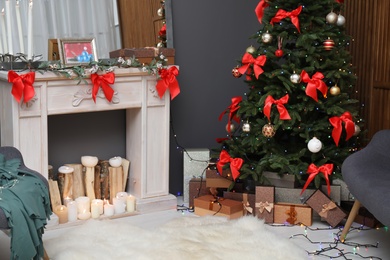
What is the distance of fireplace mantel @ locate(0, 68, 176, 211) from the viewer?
12.3ft

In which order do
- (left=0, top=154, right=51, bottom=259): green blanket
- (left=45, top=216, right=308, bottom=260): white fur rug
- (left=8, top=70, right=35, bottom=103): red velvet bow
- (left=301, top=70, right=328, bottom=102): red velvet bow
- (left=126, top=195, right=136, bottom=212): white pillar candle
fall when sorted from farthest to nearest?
(left=126, top=195, right=136, bottom=212): white pillar candle → (left=301, top=70, right=328, bottom=102): red velvet bow → (left=8, top=70, right=35, bottom=103): red velvet bow → (left=45, top=216, right=308, bottom=260): white fur rug → (left=0, top=154, right=51, bottom=259): green blanket

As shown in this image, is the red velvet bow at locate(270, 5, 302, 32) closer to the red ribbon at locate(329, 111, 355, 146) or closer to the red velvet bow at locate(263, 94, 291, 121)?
the red velvet bow at locate(263, 94, 291, 121)

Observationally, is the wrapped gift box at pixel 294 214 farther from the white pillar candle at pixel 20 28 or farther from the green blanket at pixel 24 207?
the white pillar candle at pixel 20 28

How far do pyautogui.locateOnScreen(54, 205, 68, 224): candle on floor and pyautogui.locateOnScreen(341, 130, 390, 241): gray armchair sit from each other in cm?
173

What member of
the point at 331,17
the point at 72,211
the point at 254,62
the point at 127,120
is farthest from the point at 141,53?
the point at 331,17

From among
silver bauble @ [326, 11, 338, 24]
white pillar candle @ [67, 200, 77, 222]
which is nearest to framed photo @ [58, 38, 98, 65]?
white pillar candle @ [67, 200, 77, 222]

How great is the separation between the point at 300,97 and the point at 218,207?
2.95ft

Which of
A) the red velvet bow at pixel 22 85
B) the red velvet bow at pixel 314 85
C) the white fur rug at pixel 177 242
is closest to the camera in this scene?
the white fur rug at pixel 177 242

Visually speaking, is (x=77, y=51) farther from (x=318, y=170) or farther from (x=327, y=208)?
(x=327, y=208)

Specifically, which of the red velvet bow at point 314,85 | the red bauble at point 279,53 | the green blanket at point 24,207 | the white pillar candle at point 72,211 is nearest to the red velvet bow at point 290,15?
the red bauble at point 279,53

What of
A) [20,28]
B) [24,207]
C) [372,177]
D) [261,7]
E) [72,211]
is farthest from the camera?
[261,7]

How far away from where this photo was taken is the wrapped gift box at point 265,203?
13.1ft

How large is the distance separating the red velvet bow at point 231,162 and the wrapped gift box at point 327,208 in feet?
1.64

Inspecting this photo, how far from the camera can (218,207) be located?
13.5ft
